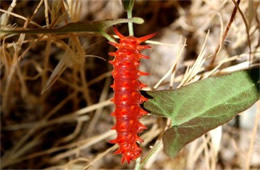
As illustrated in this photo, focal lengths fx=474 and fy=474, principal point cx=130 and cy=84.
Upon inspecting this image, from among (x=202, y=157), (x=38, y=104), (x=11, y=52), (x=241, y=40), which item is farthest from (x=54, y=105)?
(x=241, y=40)

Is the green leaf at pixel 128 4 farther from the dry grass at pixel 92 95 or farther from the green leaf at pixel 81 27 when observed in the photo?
the dry grass at pixel 92 95

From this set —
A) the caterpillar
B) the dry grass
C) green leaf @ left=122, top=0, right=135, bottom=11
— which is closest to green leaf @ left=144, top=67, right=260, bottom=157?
the caterpillar

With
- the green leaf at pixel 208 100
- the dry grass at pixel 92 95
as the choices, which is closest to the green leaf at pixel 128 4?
the green leaf at pixel 208 100

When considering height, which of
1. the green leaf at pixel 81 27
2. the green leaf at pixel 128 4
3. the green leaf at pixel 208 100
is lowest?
the green leaf at pixel 208 100

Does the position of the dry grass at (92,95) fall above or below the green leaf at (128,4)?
below

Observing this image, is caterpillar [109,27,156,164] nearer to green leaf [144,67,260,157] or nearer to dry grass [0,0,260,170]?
green leaf [144,67,260,157]

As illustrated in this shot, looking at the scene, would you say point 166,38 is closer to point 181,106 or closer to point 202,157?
point 202,157

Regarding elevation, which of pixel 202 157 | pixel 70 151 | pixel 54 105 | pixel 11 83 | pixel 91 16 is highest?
pixel 91 16

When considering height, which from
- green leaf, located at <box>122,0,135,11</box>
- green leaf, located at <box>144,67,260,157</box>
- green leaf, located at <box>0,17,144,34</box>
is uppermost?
green leaf, located at <box>122,0,135,11</box>
